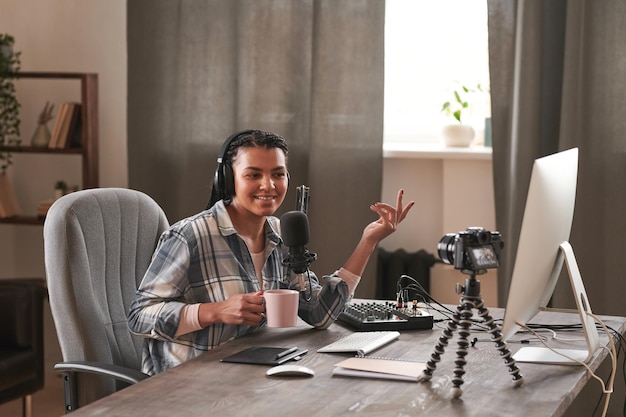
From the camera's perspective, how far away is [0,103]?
4.38 meters

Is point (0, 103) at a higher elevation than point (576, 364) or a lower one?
higher

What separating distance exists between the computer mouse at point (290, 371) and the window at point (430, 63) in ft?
7.71

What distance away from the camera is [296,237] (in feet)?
7.29

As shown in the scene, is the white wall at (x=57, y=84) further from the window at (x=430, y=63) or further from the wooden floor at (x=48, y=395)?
the window at (x=430, y=63)

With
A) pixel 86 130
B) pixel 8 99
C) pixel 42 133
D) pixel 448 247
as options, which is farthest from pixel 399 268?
pixel 448 247

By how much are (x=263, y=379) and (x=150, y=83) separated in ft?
8.49

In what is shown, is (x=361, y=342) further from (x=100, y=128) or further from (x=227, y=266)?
(x=100, y=128)

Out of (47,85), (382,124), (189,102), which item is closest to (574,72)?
(382,124)

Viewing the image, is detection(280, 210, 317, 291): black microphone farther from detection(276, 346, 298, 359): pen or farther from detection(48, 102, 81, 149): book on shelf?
detection(48, 102, 81, 149): book on shelf

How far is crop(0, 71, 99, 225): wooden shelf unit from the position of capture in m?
4.30

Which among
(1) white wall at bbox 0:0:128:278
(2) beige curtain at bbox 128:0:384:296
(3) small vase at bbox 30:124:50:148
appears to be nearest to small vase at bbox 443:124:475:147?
(2) beige curtain at bbox 128:0:384:296

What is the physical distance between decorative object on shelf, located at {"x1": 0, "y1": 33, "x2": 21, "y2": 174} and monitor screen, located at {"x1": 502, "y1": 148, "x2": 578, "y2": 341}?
295cm

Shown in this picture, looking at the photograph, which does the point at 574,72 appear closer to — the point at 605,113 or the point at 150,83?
the point at 605,113

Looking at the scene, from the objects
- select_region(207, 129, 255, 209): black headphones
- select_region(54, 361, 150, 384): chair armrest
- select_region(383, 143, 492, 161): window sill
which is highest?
select_region(383, 143, 492, 161): window sill
